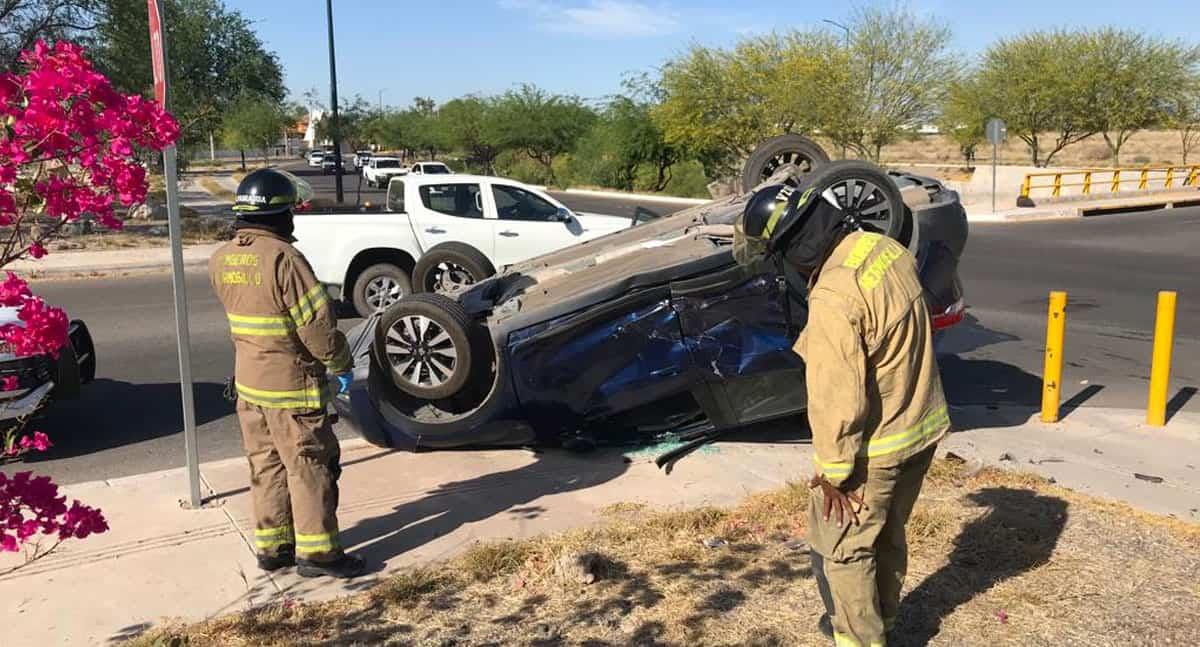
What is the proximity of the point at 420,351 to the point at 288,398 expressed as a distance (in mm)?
1502

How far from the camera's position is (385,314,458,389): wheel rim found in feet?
17.9

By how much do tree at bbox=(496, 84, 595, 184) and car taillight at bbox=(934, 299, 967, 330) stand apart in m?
47.7

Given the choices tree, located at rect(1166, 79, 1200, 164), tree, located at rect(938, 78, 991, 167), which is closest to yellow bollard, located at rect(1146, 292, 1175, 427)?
tree, located at rect(938, 78, 991, 167)

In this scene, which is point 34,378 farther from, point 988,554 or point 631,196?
point 631,196

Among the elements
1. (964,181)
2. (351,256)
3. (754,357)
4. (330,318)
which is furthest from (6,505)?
(964,181)

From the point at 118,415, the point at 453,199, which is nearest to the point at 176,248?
the point at 118,415

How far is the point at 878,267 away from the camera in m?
3.06

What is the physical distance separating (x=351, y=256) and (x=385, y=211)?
826 mm

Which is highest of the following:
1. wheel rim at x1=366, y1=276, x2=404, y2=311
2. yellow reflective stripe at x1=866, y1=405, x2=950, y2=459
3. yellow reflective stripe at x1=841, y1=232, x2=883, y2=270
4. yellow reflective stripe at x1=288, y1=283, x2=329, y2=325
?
yellow reflective stripe at x1=841, y1=232, x2=883, y2=270

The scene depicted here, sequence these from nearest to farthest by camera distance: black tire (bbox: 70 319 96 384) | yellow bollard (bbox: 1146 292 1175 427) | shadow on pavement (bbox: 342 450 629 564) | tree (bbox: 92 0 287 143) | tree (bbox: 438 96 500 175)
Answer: shadow on pavement (bbox: 342 450 629 564), yellow bollard (bbox: 1146 292 1175 427), black tire (bbox: 70 319 96 384), tree (bbox: 92 0 287 143), tree (bbox: 438 96 500 175)

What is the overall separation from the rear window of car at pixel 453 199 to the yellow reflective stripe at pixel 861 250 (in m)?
8.54

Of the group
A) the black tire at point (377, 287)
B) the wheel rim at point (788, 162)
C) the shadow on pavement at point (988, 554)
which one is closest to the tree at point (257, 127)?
the black tire at point (377, 287)

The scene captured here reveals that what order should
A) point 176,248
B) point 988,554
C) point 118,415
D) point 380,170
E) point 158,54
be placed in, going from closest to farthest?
point 988,554
point 158,54
point 176,248
point 118,415
point 380,170

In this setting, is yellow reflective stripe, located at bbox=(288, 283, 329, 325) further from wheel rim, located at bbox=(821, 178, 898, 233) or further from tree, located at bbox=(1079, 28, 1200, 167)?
tree, located at bbox=(1079, 28, 1200, 167)
